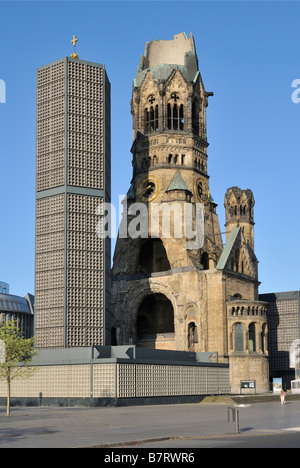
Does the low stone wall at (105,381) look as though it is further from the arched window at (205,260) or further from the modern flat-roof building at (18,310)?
the modern flat-roof building at (18,310)

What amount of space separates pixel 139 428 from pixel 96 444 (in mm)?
6927

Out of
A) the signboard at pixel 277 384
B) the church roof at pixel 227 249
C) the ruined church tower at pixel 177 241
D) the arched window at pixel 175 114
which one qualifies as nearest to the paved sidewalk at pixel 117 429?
the signboard at pixel 277 384

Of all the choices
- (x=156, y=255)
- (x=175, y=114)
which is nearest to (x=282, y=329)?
(x=156, y=255)

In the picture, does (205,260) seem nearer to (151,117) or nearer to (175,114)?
(175,114)

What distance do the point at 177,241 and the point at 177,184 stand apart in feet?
24.9

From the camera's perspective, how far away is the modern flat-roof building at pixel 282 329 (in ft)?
297

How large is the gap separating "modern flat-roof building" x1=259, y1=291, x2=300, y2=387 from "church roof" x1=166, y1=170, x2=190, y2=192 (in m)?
23.4

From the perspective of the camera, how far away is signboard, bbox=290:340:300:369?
8918 centimetres

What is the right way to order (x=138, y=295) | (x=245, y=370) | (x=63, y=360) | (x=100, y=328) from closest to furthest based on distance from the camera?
(x=63, y=360) → (x=100, y=328) → (x=245, y=370) → (x=138, y=295)

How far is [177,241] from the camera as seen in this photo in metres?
79.1

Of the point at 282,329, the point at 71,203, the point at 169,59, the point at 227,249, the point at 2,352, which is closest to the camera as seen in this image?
the point at 2,352

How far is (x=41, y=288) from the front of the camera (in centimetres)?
6134

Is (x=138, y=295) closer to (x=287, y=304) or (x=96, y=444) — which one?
(x=287, y=304)
